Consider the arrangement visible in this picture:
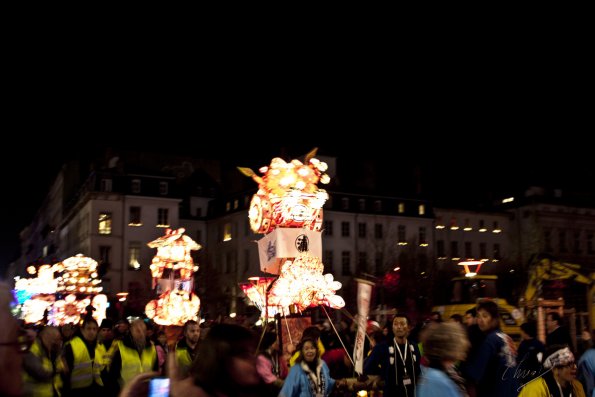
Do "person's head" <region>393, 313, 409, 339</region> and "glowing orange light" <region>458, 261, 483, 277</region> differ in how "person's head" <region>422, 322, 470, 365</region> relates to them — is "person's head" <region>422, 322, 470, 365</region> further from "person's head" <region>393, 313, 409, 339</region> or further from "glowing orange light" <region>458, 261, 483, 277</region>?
"glowing orange light" <region>458, 261, 483, 277</region>

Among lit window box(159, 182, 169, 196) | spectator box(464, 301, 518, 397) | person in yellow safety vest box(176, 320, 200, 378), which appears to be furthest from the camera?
lit window box(159, 182, 169, 196)

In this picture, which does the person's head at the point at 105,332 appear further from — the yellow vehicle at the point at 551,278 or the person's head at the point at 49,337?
the yellow vehicle at the point at 551,278

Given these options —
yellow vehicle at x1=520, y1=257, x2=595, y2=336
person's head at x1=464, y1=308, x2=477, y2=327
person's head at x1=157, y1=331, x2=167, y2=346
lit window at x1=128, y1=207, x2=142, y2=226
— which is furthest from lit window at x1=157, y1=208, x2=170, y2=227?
person's head at x1=464, y1=308, x2=477, y2=327

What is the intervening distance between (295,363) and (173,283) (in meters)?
12.2

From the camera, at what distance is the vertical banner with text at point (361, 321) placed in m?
12.4

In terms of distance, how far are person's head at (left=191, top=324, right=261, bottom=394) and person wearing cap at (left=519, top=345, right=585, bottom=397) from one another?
4407 mm

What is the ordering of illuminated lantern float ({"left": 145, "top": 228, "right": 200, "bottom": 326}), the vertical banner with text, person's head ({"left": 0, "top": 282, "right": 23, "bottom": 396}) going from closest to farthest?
person's head ({"left": 0, "top": 282, "right": 23, "bottom": 396}) < the vertical banner with text < illuminated lantern float ({"left": 145, "top": 228, "right": 200, "bottom": 326})

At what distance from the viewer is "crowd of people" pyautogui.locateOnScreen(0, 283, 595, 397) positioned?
A: 328 cm

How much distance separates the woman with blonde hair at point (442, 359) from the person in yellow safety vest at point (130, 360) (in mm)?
5551

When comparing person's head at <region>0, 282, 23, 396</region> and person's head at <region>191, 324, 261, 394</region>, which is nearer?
person's head at <region>0, 282, 23, 396</region>

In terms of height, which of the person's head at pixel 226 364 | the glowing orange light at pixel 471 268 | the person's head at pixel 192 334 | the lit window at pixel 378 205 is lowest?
the person's head at pixel 192 334

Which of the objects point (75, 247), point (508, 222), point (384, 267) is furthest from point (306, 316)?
point (508, 222)

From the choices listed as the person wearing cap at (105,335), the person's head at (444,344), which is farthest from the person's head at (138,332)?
the person's head at (444,344)

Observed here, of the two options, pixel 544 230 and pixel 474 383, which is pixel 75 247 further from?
pixel 474 383
